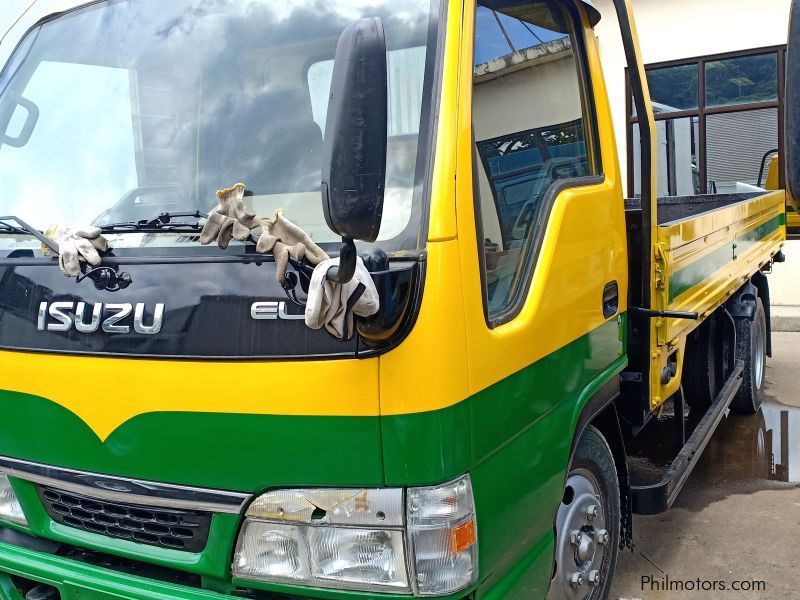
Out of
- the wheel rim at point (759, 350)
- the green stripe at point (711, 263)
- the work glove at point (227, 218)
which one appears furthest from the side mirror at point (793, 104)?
the wheel rim at point (759, 350)

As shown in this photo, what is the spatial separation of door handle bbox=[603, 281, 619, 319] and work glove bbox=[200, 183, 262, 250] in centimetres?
138

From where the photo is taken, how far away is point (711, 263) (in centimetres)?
420

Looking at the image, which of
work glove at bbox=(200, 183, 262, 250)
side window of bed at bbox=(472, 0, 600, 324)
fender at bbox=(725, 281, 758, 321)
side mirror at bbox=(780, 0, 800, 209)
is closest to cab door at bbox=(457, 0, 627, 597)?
side window of bed at bbox=(472, 0, 600, 324)

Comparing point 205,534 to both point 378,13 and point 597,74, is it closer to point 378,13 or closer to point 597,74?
point 378,13

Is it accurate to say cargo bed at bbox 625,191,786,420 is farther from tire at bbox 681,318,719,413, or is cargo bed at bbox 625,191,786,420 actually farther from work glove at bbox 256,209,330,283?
work glove at bbox 256,209,330,283

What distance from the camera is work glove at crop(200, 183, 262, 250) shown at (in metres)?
1.85

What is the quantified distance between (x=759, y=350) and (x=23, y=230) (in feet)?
17.3

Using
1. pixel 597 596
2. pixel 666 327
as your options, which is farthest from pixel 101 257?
pixel 666 327

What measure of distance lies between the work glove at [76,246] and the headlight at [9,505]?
0.74 m

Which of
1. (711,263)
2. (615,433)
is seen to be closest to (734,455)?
(711,263)

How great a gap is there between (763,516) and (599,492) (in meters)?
1.79

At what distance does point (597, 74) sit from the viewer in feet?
9.38

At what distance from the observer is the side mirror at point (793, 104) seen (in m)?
1.96

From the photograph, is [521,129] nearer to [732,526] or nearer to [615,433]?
[615,433]
